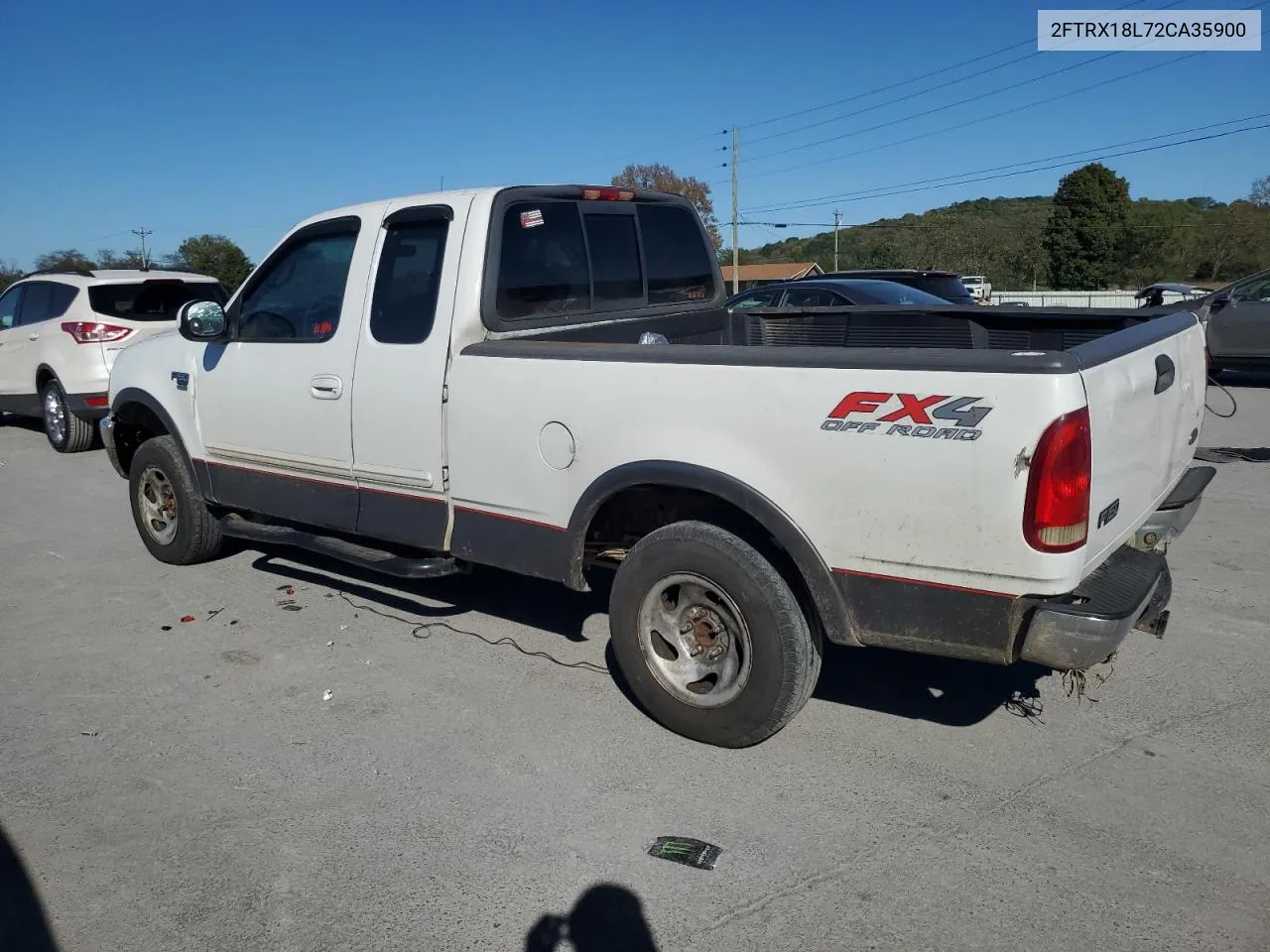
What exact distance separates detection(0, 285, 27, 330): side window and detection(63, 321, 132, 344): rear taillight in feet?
5.19

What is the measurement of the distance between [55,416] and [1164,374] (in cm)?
1144

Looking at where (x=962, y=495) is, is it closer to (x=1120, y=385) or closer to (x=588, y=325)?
(x=1120, y=385)

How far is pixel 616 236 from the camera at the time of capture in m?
5.41

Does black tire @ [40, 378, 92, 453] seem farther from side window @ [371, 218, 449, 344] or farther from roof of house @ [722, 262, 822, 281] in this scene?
roof of house @ [722, 262, 822, 281]

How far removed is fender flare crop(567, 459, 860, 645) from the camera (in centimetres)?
355

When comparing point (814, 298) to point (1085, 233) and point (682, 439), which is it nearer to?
point (682, 439)

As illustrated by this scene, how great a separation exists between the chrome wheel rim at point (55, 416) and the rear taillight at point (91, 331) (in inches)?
32.4

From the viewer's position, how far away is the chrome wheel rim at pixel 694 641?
153 inches

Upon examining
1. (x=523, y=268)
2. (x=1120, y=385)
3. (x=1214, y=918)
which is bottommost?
(x=1214, y=918)

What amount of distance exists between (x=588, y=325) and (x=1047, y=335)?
7.37ft

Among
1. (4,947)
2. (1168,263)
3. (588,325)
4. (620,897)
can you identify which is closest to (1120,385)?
(620,897)

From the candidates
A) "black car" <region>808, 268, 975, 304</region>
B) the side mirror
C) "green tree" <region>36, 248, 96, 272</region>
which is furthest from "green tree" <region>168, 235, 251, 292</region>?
the side mirror

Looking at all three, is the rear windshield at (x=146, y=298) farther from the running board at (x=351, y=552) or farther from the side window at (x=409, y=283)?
the side window at (x=409, y=283)

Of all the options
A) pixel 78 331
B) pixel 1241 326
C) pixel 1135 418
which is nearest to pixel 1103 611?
pixel 1135 418
